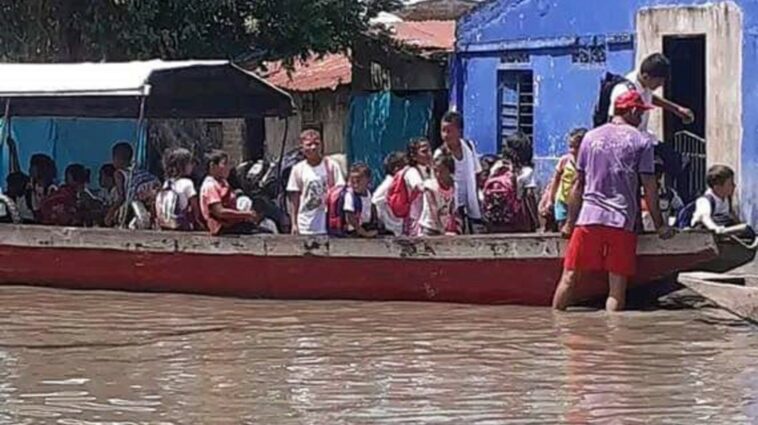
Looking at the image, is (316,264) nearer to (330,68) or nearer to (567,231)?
(567,231)

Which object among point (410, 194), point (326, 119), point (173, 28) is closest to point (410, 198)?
point (410, 194)

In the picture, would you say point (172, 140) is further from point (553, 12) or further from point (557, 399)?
point (557, 399)

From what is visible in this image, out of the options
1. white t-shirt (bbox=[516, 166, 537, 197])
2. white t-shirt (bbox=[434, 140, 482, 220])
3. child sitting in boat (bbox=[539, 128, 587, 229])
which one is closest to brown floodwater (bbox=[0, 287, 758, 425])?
white t-shirt (bbox=[434, 140, 482, 220])

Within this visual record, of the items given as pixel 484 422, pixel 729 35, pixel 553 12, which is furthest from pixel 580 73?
pixel 484 422

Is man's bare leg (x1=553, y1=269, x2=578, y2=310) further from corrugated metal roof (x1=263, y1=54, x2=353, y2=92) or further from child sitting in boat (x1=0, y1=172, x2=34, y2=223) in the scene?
corrugated metal roof (x1=263, y1=54, x2=353, y2=92)

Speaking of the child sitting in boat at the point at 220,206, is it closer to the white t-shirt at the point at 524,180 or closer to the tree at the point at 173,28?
the white t-shirt at the point at 524,180

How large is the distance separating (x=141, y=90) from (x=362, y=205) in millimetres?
2084

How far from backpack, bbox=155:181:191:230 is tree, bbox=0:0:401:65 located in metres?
5.78

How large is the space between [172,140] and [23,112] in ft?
13.4

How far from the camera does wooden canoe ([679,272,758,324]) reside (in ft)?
34.0

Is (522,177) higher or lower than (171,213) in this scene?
higher

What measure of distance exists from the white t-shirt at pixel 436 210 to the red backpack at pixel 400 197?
0.14 meters

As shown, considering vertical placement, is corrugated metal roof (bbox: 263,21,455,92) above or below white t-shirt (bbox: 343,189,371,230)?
above

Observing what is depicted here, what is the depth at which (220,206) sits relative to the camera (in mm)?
12422
